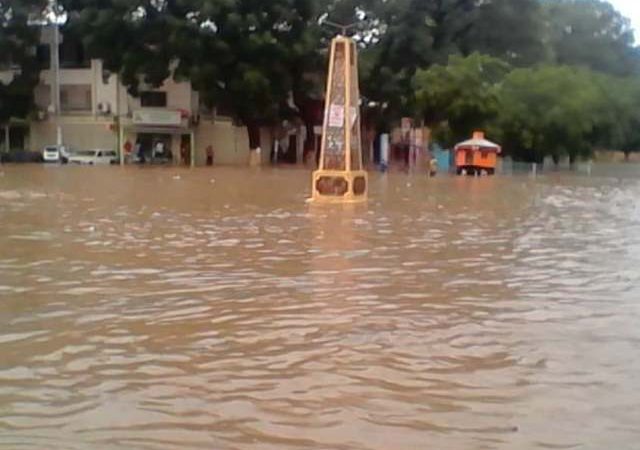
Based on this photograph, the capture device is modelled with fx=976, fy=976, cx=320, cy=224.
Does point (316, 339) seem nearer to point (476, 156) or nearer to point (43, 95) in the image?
point (476, 156)

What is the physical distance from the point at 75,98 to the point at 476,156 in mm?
23634

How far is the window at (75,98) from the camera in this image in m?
53.0

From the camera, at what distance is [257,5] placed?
47281 millimetres

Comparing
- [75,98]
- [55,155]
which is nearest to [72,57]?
[75,98]

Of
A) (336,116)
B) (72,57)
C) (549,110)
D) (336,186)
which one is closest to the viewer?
(336,186)

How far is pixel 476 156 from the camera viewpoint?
41.3 meters

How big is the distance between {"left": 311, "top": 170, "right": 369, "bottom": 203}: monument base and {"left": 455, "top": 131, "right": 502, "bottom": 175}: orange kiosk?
2121cm

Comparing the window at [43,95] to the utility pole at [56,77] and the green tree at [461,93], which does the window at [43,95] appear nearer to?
the utility pole at [56,77]

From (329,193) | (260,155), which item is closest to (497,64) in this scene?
(260,155)

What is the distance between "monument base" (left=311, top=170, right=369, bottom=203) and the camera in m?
19.8

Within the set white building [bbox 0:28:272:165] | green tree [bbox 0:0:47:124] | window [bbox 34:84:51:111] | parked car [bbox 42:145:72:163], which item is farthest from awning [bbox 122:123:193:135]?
green tree [bbox 0:0:47:124]

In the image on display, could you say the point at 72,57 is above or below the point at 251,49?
above

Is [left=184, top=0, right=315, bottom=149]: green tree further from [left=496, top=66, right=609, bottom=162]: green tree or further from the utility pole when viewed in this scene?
[left=496, top=66, right=609, bottom=162]: green tree

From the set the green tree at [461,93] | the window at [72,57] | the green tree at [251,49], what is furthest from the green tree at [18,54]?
the green tree at [461,93]
